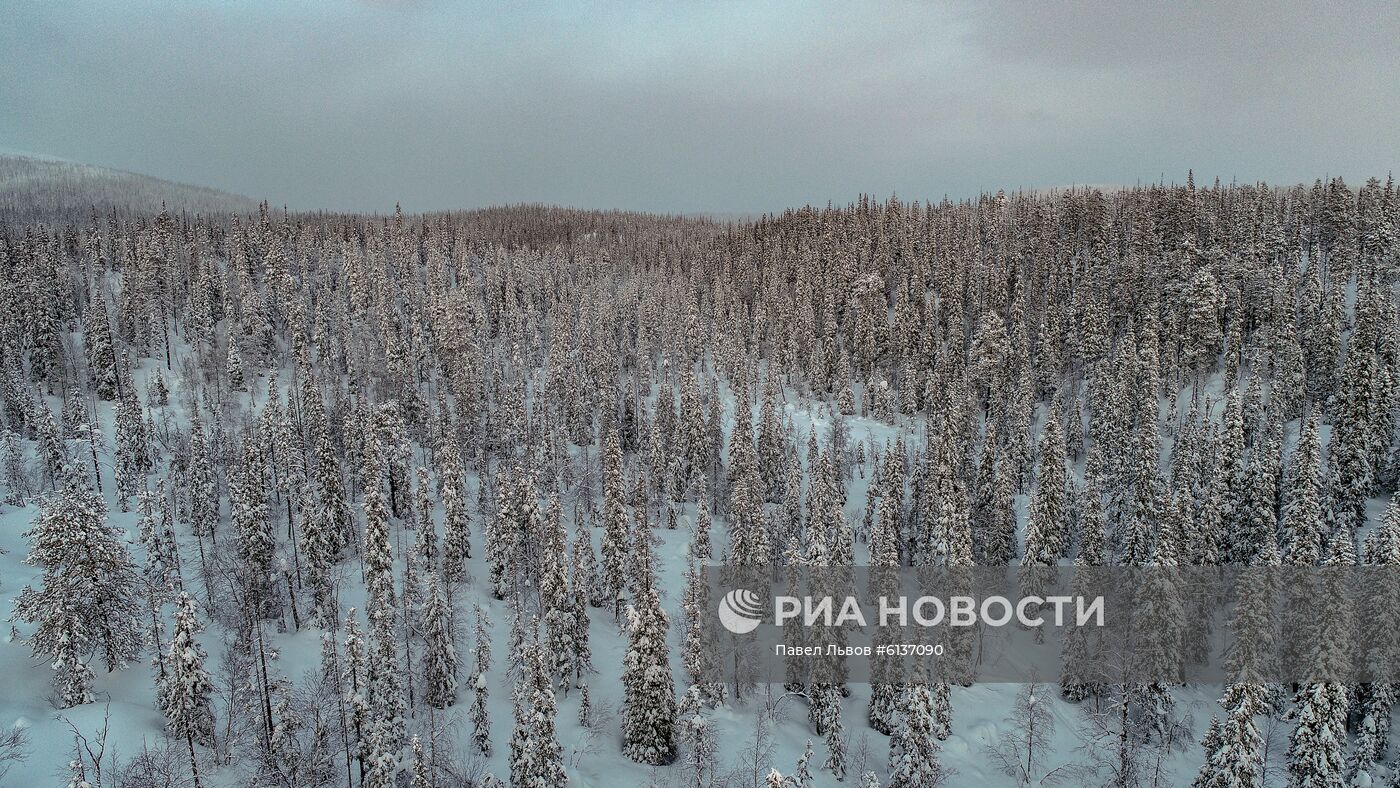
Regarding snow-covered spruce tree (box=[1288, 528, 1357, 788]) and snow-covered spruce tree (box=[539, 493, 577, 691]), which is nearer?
snow-covered spruce tree (box=[1288, 528, 1357, 788])

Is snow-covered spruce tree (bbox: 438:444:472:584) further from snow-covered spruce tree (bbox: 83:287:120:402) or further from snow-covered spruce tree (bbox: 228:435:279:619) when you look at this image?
snow-covered spruce tree (bbox: 83:287:120:402)

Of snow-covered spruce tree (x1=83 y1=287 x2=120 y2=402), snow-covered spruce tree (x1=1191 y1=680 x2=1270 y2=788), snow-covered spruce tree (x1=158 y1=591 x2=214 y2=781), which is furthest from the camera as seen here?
snow-covered spruce tree (x1=83 y1=287 x2=120 y2=402)

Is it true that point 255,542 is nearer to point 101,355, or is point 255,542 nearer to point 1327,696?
point 101,355

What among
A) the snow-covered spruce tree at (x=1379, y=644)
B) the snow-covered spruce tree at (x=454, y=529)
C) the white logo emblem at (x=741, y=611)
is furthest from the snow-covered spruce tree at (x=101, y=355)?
the snow-covered spruce tree at (x=1379, y=644)

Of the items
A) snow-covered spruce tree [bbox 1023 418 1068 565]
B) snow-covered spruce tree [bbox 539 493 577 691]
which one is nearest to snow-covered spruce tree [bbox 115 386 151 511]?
snow-covered spruce tree [bbox 539 493 577 691]

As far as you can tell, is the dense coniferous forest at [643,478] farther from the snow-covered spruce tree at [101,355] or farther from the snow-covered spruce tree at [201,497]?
the snow-covered spruce tree at [201,497]
